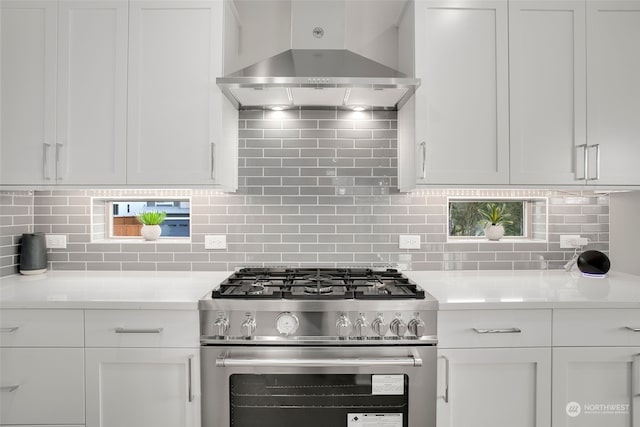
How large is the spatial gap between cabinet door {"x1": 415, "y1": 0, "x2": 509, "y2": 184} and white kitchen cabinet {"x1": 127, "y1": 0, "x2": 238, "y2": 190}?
1075mm

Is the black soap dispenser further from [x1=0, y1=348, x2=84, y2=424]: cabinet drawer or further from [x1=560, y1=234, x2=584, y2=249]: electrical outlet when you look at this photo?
[x1=560, y1=234, x2=584, y2=249]: electrical outlet

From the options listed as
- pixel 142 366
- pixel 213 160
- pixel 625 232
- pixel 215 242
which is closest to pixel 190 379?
pixel 142 366

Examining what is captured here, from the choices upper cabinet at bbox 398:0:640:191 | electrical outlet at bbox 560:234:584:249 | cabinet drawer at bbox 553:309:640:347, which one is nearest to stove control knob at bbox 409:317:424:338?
cabinet drawer at bbox 553:309:640:347

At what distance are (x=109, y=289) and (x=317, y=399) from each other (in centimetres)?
113

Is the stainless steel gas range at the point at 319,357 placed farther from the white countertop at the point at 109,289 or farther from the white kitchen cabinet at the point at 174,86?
the white kitchen cabinet at the point at 174,86

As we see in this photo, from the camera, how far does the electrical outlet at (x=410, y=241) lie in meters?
2.43

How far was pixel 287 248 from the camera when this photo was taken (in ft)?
8.01

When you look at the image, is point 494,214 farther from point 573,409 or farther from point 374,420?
point 374,420

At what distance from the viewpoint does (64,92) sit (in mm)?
2043

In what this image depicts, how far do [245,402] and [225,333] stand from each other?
31cm

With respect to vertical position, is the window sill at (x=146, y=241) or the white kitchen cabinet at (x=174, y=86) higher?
the white kitchen cabinet at (x=174, y=86)

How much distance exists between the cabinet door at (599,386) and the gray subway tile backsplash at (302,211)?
2.60 feet

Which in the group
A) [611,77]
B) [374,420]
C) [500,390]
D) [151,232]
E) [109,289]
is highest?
[611,77]

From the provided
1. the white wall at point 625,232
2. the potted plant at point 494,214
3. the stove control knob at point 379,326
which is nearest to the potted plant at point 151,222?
the stove control knob at point 379,326
